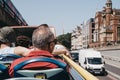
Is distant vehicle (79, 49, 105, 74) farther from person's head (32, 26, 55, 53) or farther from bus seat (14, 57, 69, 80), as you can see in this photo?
bus seat (14, 57, 69, 80)

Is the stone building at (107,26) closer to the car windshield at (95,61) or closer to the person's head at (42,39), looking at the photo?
the car windshield at (95,61)

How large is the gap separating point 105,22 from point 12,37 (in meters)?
159

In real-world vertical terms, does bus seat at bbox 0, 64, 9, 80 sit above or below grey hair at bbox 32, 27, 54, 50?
below

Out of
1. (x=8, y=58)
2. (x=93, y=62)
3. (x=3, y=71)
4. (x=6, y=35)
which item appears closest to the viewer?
(x=3, y=71)

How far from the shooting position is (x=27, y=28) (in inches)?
593

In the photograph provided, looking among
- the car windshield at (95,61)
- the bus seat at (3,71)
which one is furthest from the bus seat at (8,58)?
the car windshield at (95,61)

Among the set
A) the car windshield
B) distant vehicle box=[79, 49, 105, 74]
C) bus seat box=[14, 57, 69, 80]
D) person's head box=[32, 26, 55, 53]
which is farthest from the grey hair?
the car windshield

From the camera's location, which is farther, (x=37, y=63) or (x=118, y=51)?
(x=118, y=51)

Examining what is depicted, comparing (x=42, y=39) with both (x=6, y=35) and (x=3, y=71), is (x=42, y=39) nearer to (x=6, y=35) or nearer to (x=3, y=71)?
(x=3, y=71)

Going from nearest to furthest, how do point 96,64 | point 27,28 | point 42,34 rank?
1. point 42,34
2. point 27,28
3. point 96,64

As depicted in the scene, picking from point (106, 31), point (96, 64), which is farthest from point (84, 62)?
point (106, 31)

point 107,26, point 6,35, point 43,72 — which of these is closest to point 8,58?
point 6,35

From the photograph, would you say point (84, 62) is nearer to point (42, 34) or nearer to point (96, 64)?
point (96, 64)

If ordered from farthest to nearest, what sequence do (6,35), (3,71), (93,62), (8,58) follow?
(93,62), (6,35), (8,58), (3,71)
